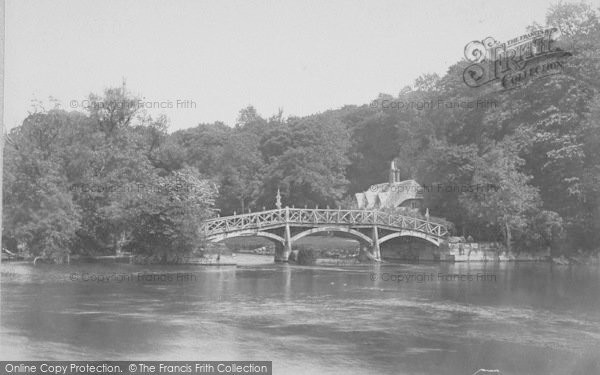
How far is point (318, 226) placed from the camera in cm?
2570

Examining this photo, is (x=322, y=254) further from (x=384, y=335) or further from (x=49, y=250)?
(x=384, y=335)

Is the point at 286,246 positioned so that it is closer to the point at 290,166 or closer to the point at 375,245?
the point at 375,245

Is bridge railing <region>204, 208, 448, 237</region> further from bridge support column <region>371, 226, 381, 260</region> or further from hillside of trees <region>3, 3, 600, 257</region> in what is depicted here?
hillside of trees <region>3, 3, 600, 257</region>

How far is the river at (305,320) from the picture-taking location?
8.80m

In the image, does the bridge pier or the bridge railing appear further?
the bridge pier

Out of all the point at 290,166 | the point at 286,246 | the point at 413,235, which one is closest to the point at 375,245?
the point at 413,235

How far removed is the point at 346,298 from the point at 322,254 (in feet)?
42.2

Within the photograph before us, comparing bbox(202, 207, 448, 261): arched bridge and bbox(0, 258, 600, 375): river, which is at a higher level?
bbox(202, 207, 448, 261): arched bridge

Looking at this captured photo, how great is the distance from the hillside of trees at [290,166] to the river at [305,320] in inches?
59.5

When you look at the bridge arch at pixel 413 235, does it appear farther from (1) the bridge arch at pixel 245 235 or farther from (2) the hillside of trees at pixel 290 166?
(1) the bridge arch at pixel 245 235

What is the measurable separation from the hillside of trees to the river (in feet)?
4.96

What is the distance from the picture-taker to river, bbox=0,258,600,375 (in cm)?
880

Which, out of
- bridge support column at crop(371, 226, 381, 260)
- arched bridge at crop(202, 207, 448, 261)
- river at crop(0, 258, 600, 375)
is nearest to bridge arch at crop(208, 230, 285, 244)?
arched bridge at crop(202, 207, 448, 261)

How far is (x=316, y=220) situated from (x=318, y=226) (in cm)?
32
